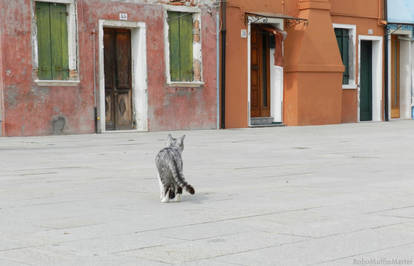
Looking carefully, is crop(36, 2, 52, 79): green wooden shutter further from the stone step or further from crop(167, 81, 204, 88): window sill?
the stone step

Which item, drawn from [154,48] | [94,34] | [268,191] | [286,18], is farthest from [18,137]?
[268,191]

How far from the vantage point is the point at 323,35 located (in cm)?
2714

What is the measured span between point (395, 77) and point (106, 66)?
13.0 m

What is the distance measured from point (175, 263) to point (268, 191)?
4.12 meters

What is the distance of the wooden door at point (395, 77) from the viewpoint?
31.2m

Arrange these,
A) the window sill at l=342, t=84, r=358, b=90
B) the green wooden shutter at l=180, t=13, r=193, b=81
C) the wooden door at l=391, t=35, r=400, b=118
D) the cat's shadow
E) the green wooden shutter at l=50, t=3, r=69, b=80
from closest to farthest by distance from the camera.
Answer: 1. the cat's shadow
2. the green wooden shutter at l=50, t=3, r=69, b=80
3. the green wooden shutter at l=180, t=13, r=193, b=81
4. the window sill at l=342, t=84, r=358, b=90
5. the wooden door at l=391, t=35, r=400, b=118

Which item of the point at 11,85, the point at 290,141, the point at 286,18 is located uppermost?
the point at 286,18

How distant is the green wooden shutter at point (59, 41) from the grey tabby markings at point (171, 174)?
13078 millimetres

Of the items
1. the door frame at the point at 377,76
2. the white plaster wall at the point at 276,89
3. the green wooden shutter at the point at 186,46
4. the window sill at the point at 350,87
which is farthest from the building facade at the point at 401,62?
the green wooden shutter at the point at 186,46

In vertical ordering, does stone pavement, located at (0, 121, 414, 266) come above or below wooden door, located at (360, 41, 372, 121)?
below

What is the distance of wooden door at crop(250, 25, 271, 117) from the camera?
26.7m

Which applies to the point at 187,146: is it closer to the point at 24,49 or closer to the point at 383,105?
the point at 24,49

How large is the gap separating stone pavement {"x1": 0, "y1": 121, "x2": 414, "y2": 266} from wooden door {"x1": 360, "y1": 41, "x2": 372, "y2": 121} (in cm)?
1482

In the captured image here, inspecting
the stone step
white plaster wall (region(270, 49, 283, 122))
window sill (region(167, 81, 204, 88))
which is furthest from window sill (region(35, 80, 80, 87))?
white plaster wall (region(270, 49, 283, 122))
